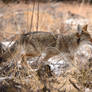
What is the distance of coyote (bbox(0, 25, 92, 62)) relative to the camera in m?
4.25

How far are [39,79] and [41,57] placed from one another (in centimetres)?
Result: 104

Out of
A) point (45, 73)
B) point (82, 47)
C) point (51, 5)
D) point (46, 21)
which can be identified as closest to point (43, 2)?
point (51, 5)

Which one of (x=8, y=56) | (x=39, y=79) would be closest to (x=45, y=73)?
(x=39, y=79)

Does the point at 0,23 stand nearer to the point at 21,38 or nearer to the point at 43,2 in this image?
the point at 21,38

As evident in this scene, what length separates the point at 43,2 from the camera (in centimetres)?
1587

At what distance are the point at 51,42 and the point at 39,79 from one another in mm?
1188

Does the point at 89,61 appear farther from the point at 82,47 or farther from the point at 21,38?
the point at 21,38

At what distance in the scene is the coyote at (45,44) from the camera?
4246 millimetres

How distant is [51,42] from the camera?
4527 mm

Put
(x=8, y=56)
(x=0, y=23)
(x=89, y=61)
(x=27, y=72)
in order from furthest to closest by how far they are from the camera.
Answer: (x=0, y=23)
(x=89, y=61)
(x=8, y=56)
(x=27, y=72)

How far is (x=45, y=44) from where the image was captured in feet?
14.8

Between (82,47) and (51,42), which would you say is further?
(82,47)

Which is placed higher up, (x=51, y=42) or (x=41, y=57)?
(x=51, y=42)

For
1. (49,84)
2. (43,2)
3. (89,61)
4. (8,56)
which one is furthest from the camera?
(43,2)
